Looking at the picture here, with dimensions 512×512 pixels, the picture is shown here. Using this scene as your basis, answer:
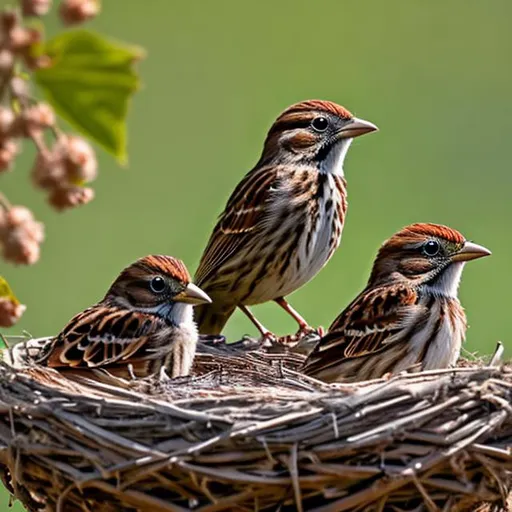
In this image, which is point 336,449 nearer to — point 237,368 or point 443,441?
point 443,441

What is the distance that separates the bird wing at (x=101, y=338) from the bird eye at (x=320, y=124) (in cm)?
147

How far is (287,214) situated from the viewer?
4539 mm

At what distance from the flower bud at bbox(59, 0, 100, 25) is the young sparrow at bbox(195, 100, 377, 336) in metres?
3.44

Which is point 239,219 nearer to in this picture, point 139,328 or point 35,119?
point 139,328

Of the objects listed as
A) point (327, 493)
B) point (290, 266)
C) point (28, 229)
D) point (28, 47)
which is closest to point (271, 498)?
point (327, 493)

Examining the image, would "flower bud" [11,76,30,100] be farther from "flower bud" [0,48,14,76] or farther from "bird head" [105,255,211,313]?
"bird head" [105,255,211,313]

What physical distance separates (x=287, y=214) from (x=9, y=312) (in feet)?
11.0

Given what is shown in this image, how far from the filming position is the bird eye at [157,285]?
147 inches

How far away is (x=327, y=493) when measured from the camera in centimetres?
219

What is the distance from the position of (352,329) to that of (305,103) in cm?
154

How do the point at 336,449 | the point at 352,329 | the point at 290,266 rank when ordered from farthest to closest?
1. the point at 290,266
2. the point at 352,329
3. the point at 336,449

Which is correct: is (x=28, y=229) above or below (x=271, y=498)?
above

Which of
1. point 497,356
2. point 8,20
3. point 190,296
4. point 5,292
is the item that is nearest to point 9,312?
point 5,292

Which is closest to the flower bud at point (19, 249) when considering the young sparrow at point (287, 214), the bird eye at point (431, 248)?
the bird eye at point (431, 248)
